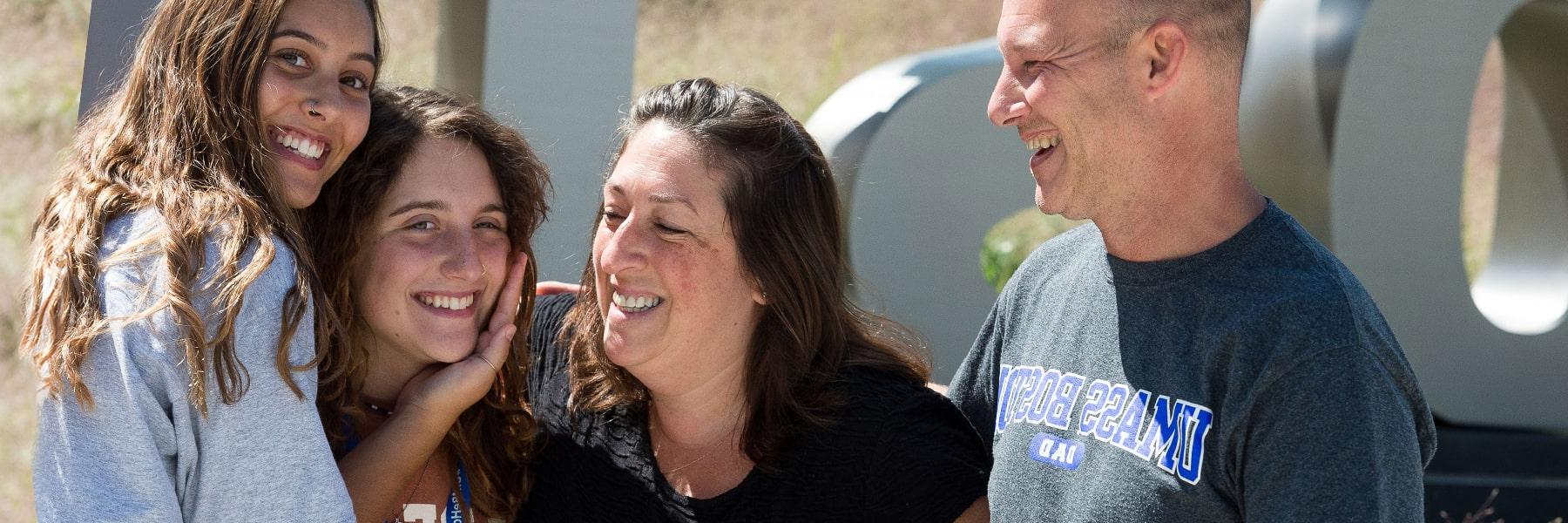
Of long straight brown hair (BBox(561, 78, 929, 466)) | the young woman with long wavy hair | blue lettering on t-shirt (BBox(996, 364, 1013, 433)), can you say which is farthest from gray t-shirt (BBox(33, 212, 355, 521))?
blue lettering on t-shirt (BBox(996, 364, 1013, 433))

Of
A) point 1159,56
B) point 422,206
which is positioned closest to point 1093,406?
point 1159,56

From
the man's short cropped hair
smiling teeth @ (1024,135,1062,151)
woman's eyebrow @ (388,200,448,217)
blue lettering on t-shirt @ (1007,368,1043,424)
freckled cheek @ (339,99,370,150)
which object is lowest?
blue lettering on t-shirt @ (1007,368,1043,424)

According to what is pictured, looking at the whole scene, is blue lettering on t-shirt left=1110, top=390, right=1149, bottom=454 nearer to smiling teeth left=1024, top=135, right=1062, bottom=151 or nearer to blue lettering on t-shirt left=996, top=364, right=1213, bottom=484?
blue lettering on t-shirt left=996, top=364, right=1213, bottom=484

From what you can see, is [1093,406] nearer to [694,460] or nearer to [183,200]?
[694,460]

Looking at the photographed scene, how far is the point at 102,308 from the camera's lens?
2.09 metres

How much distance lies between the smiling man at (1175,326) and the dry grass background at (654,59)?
18.6 feet

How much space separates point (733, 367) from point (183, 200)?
1.07 m

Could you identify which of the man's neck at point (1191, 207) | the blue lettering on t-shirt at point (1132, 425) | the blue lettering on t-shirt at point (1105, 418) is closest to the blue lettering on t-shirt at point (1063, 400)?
the blue lettering on t-shirt at point (1105, 418)

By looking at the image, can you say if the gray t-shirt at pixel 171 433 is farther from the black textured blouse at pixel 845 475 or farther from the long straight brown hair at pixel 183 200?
the black textured blouse at pixel 845 475

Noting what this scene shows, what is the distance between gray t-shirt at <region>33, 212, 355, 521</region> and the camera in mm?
2053

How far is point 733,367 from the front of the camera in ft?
9.00

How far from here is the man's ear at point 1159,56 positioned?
2018 millimetres

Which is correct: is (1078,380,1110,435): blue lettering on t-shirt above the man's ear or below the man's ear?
below

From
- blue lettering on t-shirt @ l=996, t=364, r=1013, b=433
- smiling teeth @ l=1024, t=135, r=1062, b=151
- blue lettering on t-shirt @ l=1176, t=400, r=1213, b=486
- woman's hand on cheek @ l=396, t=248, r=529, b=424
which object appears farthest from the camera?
woman's hand on cheek @ l=396, t=248, r=529, b=424
